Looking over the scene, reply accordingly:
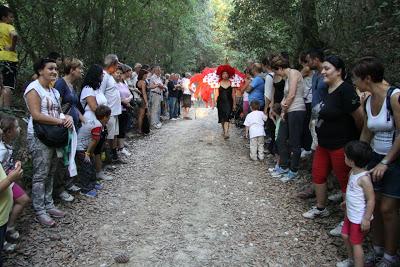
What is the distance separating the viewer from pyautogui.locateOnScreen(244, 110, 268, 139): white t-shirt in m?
7.71

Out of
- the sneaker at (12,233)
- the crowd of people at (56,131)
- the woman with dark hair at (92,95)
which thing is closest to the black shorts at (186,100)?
the crowd of people at (56,131)

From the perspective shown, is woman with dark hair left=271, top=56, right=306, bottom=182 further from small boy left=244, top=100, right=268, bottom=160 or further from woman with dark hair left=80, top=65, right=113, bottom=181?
woman with dark hair left=80, top=65, right=113, bottom=181

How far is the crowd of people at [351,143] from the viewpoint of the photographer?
11.1 ft

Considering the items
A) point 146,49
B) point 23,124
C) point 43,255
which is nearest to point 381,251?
point 43,255

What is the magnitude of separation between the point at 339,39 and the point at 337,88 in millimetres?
2733

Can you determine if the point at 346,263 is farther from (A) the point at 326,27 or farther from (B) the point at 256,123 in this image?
(A) the point at 326,27

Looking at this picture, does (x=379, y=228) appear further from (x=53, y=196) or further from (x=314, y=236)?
(x=53, y=196)

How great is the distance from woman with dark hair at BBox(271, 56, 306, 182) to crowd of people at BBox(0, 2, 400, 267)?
0.05 ft

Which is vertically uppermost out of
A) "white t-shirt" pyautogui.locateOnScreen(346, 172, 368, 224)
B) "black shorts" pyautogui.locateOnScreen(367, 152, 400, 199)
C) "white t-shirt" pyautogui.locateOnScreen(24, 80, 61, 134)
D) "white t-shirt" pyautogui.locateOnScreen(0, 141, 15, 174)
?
"white t-shirt" pyautogui.locateOnScreen(24, 80, 61, 134)

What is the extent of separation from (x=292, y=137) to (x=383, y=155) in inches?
103

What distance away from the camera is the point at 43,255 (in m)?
3.99

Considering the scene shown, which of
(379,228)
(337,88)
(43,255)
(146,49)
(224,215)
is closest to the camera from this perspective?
Result: (379,228)

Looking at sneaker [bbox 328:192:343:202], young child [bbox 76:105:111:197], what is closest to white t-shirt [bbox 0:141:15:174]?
young child [bbox 76:105:111:197]

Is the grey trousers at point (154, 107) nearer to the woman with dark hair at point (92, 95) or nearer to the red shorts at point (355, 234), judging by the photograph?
the woman with dark hair at point (92, 95)
